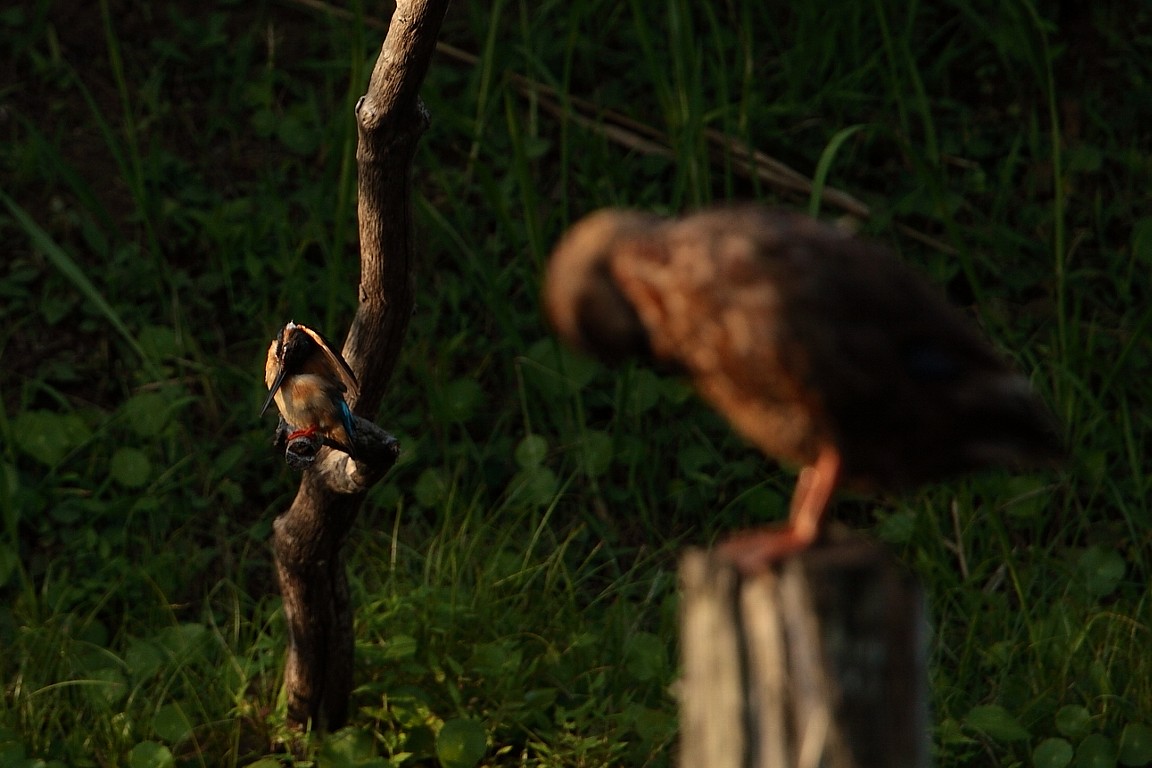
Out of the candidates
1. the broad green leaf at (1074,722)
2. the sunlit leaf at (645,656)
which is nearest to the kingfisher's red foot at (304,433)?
the sunlit leaf at (645,656)

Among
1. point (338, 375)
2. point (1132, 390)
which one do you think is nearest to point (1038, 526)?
point (1132, 390)

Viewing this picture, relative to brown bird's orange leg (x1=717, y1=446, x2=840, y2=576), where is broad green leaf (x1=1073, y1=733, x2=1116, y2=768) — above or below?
below

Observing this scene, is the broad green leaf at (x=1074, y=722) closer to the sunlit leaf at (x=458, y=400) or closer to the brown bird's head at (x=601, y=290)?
the sunlit leaf at (x=458, y=400)

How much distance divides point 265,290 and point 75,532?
1108 mm

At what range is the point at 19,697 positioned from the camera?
4.20 meters

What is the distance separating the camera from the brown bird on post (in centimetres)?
207

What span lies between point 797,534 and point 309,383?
1.33 metres

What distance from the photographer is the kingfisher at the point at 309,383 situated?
3133 mm

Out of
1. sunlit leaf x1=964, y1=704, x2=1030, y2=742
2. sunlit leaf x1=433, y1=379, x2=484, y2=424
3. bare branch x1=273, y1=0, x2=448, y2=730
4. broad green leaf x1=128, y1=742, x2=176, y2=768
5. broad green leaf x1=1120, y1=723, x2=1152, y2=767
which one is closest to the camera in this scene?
bare branch x1=273, y1=0, x2=448, y2=730

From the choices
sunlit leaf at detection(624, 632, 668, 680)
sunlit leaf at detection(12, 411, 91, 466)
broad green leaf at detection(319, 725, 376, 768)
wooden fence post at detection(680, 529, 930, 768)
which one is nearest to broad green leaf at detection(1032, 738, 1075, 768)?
sunlit leaf at detection(624, 632, 668, 680)

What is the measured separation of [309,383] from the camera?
3.13 metres

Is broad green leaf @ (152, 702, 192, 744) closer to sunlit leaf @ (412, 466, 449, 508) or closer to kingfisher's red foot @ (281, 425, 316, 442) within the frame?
sunlit leaf @ (412, 466, 449, 508)

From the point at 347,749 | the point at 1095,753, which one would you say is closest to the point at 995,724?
the point at 1095,753

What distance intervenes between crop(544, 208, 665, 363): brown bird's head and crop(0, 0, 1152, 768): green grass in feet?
6.83
